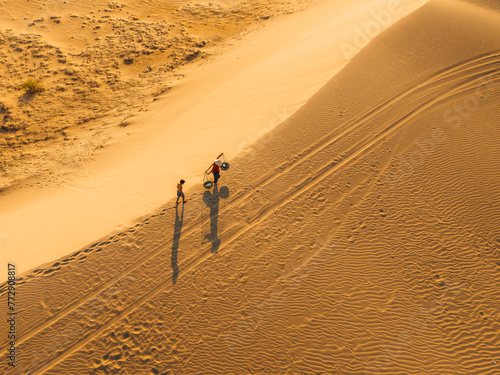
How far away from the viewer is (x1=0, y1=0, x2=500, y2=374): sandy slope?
634 centimetres

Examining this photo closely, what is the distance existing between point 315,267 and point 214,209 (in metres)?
3.25

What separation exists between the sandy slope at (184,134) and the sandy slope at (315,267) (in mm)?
883

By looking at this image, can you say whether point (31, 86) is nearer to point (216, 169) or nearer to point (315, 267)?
point (216, 169)

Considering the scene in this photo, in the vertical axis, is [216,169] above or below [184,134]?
below

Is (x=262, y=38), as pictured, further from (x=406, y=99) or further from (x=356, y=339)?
(x=356, y=339)

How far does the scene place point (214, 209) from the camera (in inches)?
335

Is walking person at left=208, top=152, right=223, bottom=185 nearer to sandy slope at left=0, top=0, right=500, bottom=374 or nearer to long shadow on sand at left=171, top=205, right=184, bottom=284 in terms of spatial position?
sandy slope at left=0, top=0, right=500, bottom=374

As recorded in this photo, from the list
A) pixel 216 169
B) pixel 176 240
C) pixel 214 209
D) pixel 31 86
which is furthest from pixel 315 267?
Answer: pixel 31 86

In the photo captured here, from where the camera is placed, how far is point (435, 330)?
6.66m

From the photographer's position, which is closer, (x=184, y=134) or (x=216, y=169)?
(x=216, y=169)

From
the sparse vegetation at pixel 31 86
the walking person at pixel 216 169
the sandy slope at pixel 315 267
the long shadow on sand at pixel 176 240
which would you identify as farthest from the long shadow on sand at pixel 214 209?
the sparse vegetation at pixel 31 86

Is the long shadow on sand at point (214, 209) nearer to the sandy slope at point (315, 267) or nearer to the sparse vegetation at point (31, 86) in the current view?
the sandy slope at point (315, 267)

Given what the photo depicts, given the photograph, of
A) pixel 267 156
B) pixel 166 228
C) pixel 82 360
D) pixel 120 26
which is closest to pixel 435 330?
pixel 267 156

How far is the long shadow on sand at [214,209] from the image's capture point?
789 centimetres
